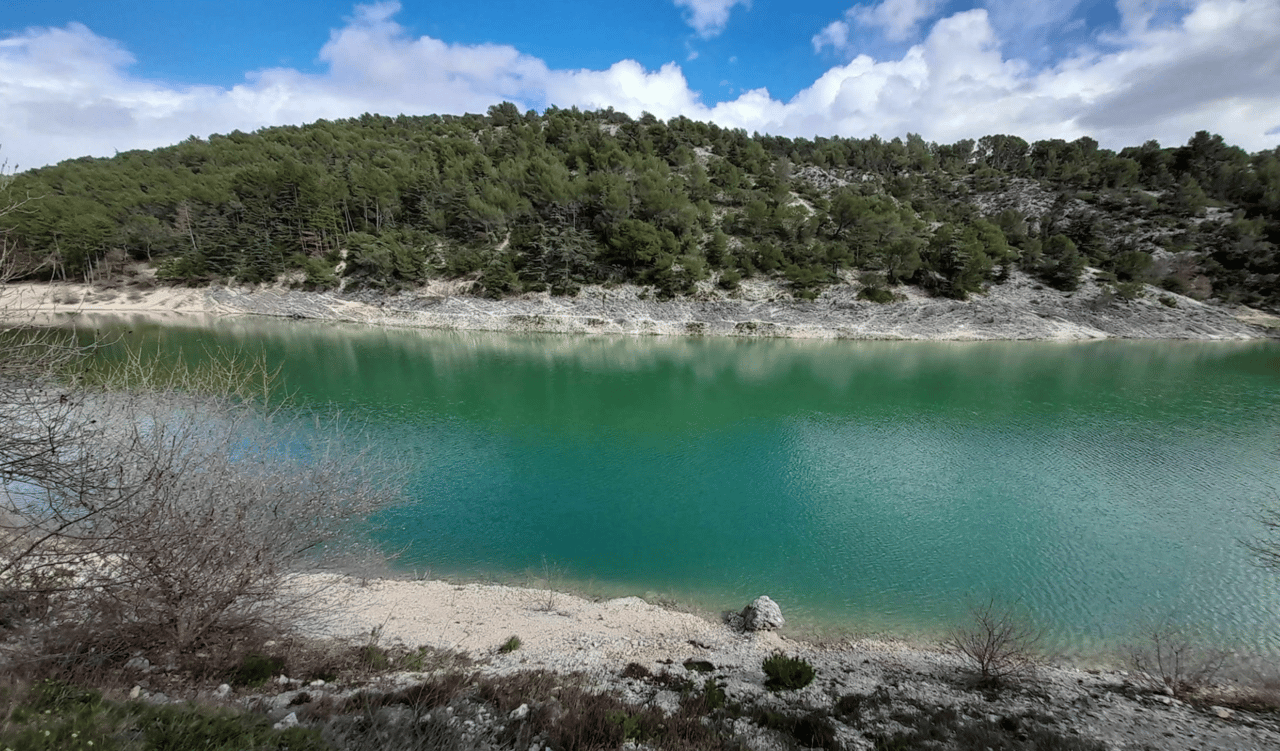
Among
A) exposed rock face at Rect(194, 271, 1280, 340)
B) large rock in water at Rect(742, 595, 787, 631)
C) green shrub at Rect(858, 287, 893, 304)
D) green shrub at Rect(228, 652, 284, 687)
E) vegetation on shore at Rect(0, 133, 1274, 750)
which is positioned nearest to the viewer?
vegetation on shore at Rect(0, 133, 1274, 750)

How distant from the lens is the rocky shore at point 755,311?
45.6 meters

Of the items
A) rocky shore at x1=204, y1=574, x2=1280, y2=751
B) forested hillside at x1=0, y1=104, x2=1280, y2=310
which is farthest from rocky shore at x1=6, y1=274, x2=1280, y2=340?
rocky shore at x1=204, y1=574, x2=1280, y2=751

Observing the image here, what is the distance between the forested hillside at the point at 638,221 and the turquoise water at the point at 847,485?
20.7 meters

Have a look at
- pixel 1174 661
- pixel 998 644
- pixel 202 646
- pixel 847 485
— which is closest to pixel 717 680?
pixel 998 644

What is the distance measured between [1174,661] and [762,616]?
6.96m

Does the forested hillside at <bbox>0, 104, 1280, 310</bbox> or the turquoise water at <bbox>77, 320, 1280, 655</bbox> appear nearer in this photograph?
the turquoise water at <bbox>77, 320, 1280, 655</bbox>

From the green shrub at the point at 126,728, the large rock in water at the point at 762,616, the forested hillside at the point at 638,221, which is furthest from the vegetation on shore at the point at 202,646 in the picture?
the forested hillside at the point at 638,221

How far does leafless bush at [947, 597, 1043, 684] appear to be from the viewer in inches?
290

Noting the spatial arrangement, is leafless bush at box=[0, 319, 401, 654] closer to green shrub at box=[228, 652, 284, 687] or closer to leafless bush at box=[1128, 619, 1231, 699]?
green shrub at box=[228, 652, 284, 687]

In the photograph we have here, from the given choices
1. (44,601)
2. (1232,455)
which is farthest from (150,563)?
(1232,455)

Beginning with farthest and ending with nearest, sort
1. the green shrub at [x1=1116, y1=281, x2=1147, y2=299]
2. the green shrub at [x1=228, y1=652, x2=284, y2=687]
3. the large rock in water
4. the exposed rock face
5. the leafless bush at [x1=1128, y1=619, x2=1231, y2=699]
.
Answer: the green shrub at [x1=1116, y1=281, x2=1147, y2=299]
the exposed rock face
the large rock in water
the leafless bush at [x1=1128, y1=619, x2=1231, y2=699]
the green shrub at [x1=228, y1=652, x2=284, y2=687]

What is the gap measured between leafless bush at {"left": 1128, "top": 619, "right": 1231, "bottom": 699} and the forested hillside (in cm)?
4085

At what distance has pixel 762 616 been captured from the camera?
29.1 feet

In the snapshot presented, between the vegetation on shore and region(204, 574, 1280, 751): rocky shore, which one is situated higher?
the vegetation on shore
